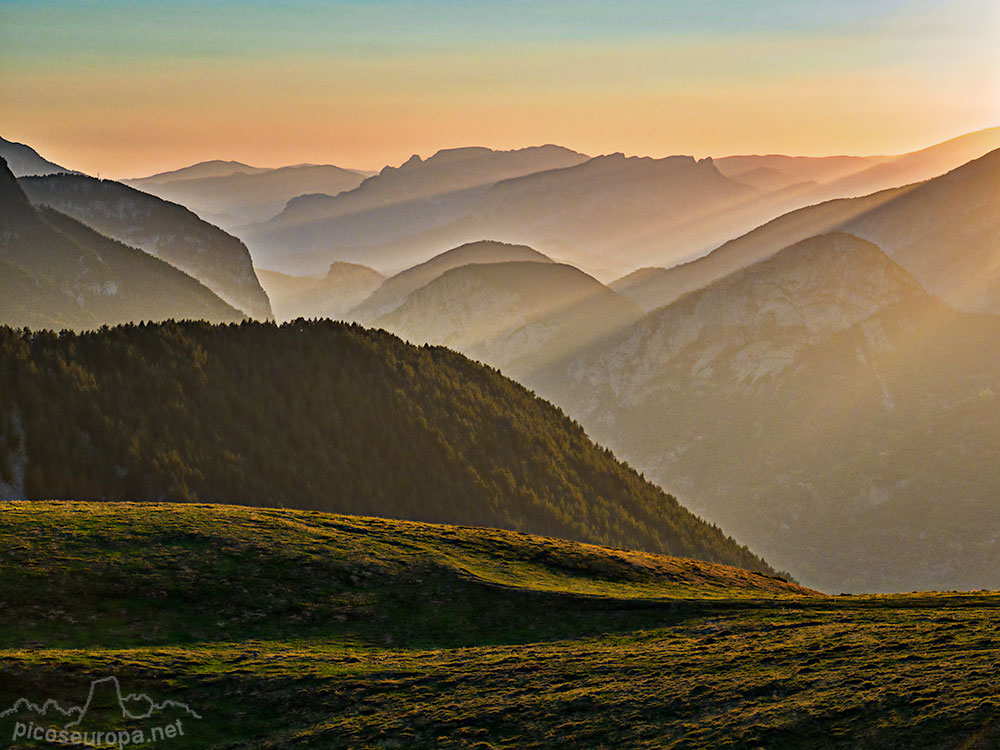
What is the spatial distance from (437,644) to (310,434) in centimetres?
5451

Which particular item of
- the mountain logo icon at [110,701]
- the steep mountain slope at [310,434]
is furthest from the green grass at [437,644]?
the steep mountain slope at [310,434]

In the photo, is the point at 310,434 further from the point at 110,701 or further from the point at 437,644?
the point at 110,701

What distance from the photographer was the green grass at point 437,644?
28.6m

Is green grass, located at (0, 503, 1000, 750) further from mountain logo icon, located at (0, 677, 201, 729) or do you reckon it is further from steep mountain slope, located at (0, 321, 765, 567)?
steep mountain slope, located at (0, 321, 765, 567)

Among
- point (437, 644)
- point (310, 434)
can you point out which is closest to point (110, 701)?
point (437, 644)

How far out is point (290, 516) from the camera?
5466 centimetres

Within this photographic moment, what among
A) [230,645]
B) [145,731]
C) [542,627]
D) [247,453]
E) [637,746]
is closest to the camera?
[637,746]

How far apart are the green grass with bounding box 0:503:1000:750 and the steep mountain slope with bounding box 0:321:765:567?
26.3m

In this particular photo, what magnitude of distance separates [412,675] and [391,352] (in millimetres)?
81716

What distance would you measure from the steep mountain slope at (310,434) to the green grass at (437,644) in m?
26.3

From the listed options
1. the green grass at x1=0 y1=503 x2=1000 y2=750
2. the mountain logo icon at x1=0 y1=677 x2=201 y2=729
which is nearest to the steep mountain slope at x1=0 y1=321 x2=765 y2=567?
the green grass at x1=0 y1=503 x2=1000 y2=750

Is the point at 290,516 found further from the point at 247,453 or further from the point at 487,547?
the point at 247,453

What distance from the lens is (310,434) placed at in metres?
91.8

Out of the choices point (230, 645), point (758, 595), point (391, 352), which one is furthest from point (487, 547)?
point (391, 352)
